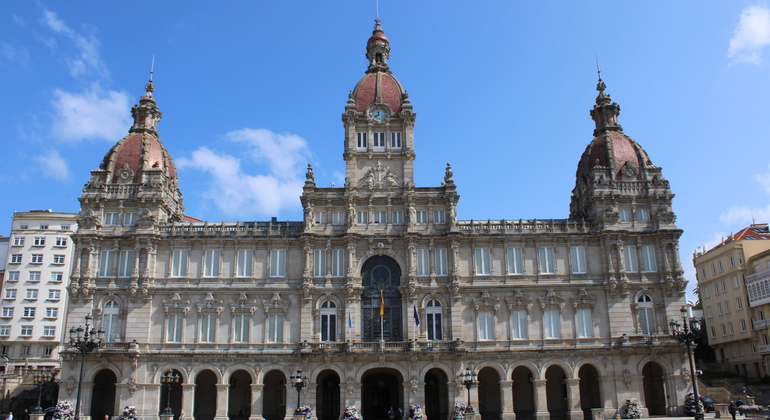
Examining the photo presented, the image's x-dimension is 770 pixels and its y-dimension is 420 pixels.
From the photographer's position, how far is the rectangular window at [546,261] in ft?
186

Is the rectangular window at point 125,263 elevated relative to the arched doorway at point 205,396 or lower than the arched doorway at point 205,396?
elevated

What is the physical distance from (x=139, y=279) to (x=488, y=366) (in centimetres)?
3111

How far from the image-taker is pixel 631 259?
5691cm

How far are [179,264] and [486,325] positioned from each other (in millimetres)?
27572

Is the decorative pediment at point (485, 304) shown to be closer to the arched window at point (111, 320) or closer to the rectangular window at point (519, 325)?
the rectangular window at point (519, 325)

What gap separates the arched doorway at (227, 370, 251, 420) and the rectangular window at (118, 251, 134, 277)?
42.7 ft

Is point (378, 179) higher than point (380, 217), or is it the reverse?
point (378, 179)

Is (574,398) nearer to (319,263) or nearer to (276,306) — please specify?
→ (319,263)

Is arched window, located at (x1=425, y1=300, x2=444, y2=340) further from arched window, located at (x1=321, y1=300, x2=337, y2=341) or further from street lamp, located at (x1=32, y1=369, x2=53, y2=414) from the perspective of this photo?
street lamp, located at (x1=32, y1=369, x2=53, y2=414)

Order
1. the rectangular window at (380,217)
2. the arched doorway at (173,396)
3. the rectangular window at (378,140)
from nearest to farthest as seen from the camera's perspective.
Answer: the arched doorway at (173,396) < the rectangular window at (380,217) < the rectangular window at (378,140)

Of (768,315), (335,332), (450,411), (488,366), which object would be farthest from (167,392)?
(768,315)

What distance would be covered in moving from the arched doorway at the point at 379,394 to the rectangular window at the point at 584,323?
54.2 ft

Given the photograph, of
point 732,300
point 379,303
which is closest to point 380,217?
point 379,303

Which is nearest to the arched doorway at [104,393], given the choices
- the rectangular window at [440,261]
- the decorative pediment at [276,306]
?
the decorative pediment at [276,306]
